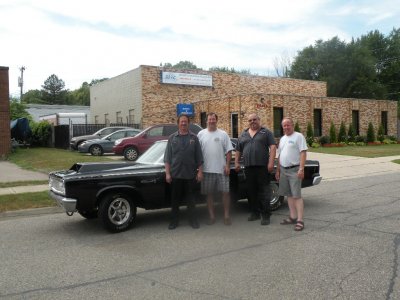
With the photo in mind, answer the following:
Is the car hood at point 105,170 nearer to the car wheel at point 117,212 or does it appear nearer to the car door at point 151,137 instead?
the car wheel at point 117,212

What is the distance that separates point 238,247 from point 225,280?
1256mm

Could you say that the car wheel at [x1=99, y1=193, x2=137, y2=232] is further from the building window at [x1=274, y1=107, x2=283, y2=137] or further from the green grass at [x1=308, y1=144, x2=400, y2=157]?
the building window at [x1=274, y1=107, x2=283, y2=137]

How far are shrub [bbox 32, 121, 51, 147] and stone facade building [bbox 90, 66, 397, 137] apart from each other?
6288 millimetres

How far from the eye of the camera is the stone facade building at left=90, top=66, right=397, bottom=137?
95.8ft

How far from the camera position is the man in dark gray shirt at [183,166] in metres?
6.76

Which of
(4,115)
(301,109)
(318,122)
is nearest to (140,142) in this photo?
(4,115)

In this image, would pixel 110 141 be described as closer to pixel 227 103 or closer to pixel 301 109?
pixel 227 103

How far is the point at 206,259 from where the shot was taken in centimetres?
523

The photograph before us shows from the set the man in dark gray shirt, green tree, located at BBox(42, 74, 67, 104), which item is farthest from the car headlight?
green tree, located at BBox(42, 74, 67, 104)

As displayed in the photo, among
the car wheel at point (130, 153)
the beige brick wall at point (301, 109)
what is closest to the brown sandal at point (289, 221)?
the car wheel at point (130, 153)

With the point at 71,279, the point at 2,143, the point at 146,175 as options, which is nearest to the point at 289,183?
the point at 146,175

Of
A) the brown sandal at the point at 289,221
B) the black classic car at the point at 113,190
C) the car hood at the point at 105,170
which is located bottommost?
the brown sandal at the point at 289,221

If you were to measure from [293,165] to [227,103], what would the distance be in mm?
23501

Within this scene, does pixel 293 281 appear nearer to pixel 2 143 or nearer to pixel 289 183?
pixel 289 183
